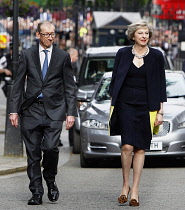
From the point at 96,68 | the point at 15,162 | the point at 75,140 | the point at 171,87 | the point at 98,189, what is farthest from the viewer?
the point at 96,68

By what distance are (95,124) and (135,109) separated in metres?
3.73

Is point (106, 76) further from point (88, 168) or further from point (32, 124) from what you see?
point (32, 124)

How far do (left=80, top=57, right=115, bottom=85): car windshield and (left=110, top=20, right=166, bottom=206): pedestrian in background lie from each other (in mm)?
8729

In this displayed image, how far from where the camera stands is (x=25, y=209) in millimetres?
8750

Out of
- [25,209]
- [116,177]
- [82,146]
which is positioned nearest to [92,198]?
[25,209]

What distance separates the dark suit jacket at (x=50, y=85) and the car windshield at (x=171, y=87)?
15.7 ft

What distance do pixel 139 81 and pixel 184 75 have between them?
215 inches

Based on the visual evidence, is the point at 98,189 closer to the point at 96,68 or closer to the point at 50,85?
the point at 50,85

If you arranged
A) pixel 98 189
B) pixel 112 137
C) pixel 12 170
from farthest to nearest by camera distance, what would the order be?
pixel 112 137 → pixel 12 170 → pixel 98 189

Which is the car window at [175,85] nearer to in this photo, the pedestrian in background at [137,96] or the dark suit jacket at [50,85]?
the pedestrian in background at [137,96]

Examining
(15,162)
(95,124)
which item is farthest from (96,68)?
(15,162)

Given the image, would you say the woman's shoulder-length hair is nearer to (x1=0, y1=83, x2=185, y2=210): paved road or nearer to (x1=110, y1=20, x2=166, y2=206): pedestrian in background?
(x1=110, y1=20, x2=166, y2=206): pedestrian in background

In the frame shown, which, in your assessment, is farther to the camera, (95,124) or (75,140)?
(75,140)

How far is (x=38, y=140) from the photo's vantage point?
9.07 metres
